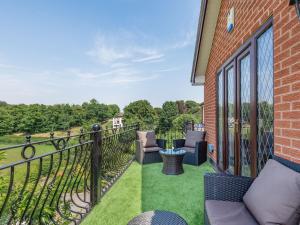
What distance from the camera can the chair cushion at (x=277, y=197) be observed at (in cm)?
120

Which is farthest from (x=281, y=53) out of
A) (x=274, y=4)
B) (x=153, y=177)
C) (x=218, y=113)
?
(x=153, y=177)

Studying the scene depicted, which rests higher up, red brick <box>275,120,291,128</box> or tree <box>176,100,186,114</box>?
tree <box>176,100,186,114</box>

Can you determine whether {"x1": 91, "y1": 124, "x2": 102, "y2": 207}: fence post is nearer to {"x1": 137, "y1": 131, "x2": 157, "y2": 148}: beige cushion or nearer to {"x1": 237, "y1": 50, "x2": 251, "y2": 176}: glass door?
{"x1": 237, "y1": 50, "x2": 251, "y2": 176}: glass door

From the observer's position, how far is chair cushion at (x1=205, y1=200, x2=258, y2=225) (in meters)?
1.43

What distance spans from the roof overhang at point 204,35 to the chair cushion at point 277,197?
3979mm

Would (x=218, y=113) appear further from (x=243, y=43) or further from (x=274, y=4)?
(x=274, y=4)

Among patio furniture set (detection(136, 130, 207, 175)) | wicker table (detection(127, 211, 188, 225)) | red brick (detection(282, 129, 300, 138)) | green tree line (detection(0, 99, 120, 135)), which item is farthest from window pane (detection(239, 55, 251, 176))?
green tree line (detection(0, 99, 120, 135))

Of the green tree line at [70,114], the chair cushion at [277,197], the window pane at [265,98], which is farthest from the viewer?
the green tree line at [70,114]

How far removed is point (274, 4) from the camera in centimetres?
199

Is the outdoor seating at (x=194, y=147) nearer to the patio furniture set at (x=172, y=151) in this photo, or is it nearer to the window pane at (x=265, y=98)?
the patio furniture set at (x=172, y=151)

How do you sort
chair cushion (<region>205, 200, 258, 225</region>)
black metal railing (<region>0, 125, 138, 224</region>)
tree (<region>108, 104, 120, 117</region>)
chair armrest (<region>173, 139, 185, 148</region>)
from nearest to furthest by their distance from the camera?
chair cushion (<region>205, 200, 258, 225</region>) < black metal railing (<region>0, 125, 138, 224</region>) < chair armrest (<region>173, 139, 185, 148</region>) < tree (<region>108, 104, 120, 117</region>)

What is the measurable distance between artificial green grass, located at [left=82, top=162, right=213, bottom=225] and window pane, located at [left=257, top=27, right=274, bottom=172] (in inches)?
44.7

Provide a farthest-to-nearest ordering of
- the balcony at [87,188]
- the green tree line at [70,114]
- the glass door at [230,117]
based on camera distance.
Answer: the green tree line at [70,114], the glass door at [230,117], the balcony at [87,188]

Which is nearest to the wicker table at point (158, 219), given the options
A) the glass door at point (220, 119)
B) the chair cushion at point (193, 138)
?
the glass door at point (220, 119)
